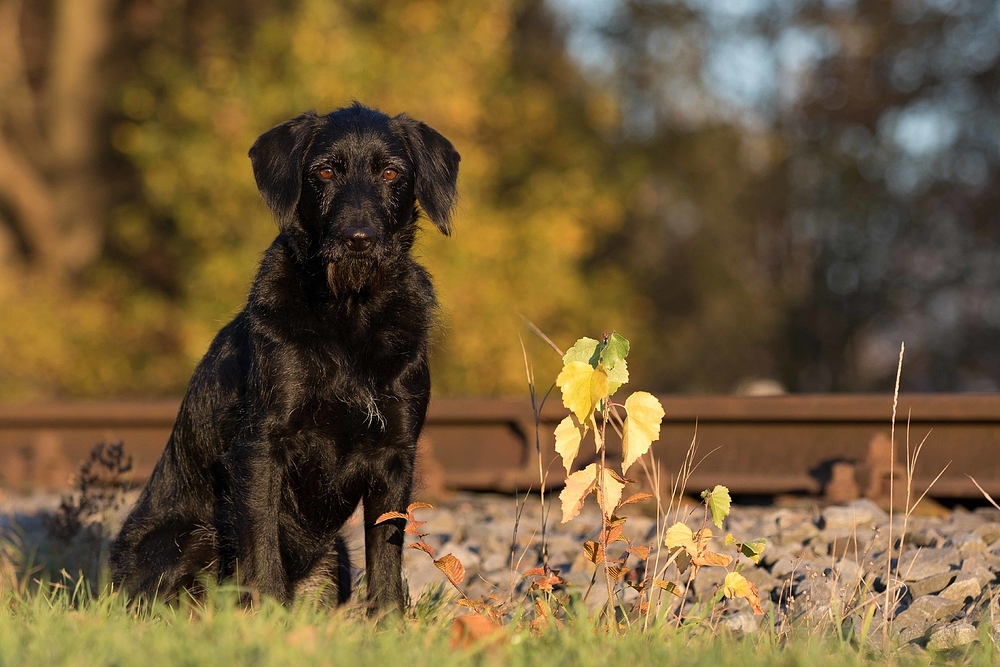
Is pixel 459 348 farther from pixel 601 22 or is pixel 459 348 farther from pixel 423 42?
pixel 601 22

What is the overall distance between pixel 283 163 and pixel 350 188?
0.89 ft

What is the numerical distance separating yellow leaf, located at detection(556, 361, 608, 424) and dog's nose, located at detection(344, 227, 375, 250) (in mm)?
779

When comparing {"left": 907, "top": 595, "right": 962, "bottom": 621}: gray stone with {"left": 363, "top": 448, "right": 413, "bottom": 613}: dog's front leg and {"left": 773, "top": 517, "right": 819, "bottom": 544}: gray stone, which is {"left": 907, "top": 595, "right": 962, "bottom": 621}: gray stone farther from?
{"left": 363, "top": 448, "right": 413, "bottom": 613}: dog's front leg

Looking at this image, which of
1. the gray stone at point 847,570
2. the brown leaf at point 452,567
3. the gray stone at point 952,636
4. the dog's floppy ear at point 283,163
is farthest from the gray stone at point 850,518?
the dog's floppy ear at point 283,163

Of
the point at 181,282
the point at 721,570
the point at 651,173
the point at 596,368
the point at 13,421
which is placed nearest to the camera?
the point at 596,368

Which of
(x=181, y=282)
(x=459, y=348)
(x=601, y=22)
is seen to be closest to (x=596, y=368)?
(x=459, y=348)

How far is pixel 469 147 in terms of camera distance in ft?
50.3

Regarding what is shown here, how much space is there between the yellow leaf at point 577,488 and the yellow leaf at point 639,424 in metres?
0.15

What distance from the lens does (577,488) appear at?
3.73 m

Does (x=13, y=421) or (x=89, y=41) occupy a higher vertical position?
(x=89, y=41)

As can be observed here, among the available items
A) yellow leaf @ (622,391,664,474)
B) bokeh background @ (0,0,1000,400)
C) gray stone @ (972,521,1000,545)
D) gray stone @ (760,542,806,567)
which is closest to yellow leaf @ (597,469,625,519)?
yellow leaf @ (622,391,664,474)

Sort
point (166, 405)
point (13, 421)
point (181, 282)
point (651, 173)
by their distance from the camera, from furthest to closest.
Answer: point (651, 173)
point (181, 282)
point (13, 421)
point (166, 405)

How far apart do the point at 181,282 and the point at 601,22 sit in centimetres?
905

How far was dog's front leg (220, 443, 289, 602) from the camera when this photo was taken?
379 centimetres
